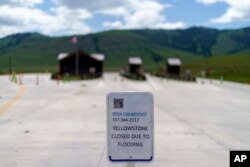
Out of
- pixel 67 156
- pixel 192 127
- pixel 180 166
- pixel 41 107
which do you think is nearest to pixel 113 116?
pixel 180 166

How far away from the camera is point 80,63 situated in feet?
373

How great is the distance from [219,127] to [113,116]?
10639 mm

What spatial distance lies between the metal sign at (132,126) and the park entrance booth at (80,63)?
101 m

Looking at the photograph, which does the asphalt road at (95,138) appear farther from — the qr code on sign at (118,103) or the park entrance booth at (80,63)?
the park entrance booth at (80,63)

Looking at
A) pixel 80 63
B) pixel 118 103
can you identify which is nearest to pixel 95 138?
pixel 118 103

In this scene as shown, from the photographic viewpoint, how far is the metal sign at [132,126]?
7488mm

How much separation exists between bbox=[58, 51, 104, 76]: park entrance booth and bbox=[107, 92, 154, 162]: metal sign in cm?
10114

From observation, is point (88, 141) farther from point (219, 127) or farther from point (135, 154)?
point (135, 154)

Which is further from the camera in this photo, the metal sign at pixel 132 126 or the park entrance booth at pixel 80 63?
the park entrance booth at pixel 80 63

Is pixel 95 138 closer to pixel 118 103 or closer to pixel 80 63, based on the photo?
pixel 118 103

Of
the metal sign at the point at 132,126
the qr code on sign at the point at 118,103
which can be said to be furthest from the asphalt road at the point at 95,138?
the qr code on sign at the point at 118,103

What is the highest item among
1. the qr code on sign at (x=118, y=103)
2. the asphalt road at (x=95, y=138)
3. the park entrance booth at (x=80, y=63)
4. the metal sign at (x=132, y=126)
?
the qr code on sign at (x=118, y=103)

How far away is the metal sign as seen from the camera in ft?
24.6

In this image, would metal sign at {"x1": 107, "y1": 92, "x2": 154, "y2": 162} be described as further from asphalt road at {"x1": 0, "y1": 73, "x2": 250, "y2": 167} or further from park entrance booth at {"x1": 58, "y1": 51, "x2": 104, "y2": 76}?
park entrance booth at {"x1": 58, "y1": 51, "x2": 104, "y2": 76}
